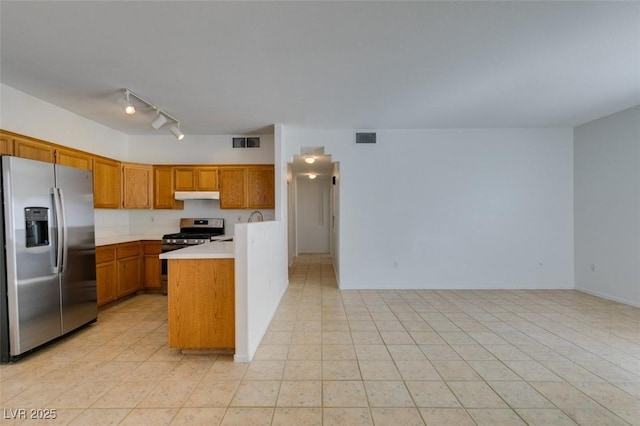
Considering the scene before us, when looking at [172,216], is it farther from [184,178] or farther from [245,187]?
[245,187]

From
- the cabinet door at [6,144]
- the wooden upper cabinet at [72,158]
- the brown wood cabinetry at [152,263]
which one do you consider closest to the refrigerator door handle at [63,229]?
the cabinet door at [6,144]

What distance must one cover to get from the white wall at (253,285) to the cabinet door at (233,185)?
1.50 meters

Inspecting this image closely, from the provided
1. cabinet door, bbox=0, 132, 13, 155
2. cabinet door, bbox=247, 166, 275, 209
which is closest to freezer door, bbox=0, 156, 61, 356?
cabinet door, bbox=0, 132, 13, 155

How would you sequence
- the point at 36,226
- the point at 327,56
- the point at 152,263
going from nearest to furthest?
the point at 327,56 → the point at 36,226 → the point at 152,263

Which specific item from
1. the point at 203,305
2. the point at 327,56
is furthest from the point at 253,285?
the point at 327,56

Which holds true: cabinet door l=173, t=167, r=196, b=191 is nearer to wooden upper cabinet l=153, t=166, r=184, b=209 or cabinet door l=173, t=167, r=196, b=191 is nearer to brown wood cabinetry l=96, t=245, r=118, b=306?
wooden upper cabinet l=153, t=166, r=184, b=209

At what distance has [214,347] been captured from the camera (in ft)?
8.34

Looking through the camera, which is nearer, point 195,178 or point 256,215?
point 195,178

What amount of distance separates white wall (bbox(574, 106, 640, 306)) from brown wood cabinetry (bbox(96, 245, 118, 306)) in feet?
24.0

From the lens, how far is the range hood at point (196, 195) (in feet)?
15.6

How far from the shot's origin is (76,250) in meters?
2.96

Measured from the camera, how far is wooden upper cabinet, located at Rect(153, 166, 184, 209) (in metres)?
4.79

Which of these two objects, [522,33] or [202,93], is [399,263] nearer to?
[522,33]

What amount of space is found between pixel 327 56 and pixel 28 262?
10.9 ft
